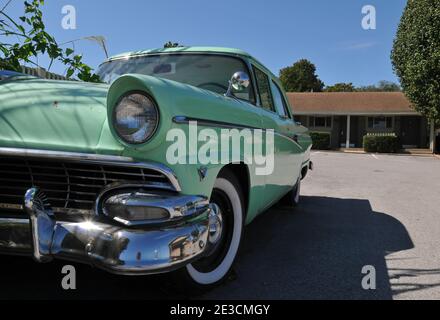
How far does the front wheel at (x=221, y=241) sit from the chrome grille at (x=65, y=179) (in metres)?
0.56

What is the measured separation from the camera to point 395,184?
864cm

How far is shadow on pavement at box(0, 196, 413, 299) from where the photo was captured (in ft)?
8.43

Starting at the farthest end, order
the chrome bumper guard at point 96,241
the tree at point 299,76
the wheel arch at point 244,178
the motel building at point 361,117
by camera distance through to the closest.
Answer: the tree at point 299,76, the motel building at point 361,117, the wheel arch at point 244,178, the chrome bumper guard at point 96,241

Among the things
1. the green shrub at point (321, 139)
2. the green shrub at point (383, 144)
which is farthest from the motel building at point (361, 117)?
the green shrub at point (383, 144)

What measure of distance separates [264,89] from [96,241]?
2465mm

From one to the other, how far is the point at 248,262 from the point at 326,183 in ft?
18.5

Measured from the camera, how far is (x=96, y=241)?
1863 millimetres

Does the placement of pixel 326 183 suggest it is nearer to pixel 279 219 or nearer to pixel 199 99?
pixel 279 219

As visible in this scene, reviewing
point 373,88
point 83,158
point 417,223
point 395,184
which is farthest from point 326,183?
point 373,88

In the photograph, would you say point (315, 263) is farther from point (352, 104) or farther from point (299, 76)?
point (299, 76)

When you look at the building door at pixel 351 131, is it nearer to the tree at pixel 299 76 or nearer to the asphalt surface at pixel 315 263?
the asphalt surface at pixel 315 263

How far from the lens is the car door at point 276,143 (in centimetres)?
359

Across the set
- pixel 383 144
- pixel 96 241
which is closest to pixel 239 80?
pixel 96 241

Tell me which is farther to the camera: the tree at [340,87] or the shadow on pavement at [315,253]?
the tree at [340,87]
